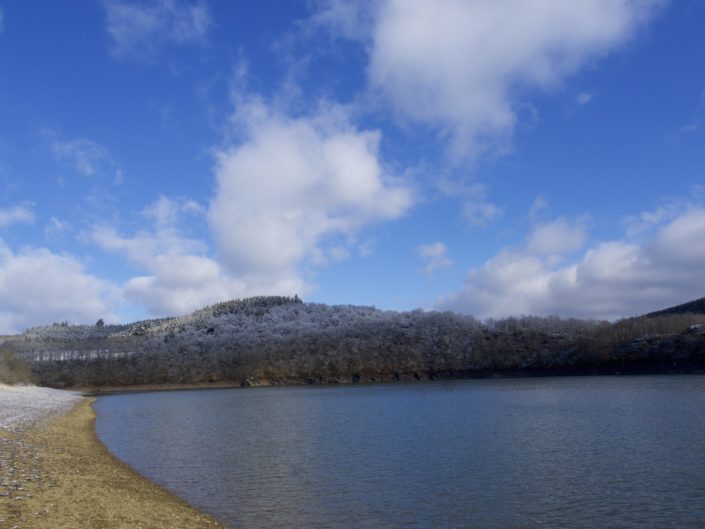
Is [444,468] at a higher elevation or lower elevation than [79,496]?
lower

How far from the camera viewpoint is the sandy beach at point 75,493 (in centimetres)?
1684

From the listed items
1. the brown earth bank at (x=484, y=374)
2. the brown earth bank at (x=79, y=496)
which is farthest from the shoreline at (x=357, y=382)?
the brown earth bank at (x=79, y=496)

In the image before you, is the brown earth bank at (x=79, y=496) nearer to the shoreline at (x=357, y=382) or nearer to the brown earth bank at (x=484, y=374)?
the brown earth bank at (x=484, y=374)

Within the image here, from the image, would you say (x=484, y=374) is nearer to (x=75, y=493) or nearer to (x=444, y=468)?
(x=444, y=468)

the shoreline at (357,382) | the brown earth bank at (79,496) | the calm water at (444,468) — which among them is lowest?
the calm water at (444,468)

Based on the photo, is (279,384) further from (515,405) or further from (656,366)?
(515,405)

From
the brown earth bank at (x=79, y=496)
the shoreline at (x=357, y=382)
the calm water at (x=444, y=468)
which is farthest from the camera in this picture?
the shoreline at (x=357, y=382)

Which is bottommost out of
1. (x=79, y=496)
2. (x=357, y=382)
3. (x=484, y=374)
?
(x=79, y=496)

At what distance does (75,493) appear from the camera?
20656 mm

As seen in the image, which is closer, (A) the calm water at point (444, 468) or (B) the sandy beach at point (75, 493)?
(B) the sandy beach at point (75, 493)

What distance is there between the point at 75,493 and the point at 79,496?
1.46ft

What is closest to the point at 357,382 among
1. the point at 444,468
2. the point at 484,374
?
the point at 484,374

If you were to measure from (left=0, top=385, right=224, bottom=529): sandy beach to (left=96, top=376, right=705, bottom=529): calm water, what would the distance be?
1.93 metres

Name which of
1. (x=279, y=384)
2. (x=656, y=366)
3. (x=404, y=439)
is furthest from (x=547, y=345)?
(x=404, y=439)
